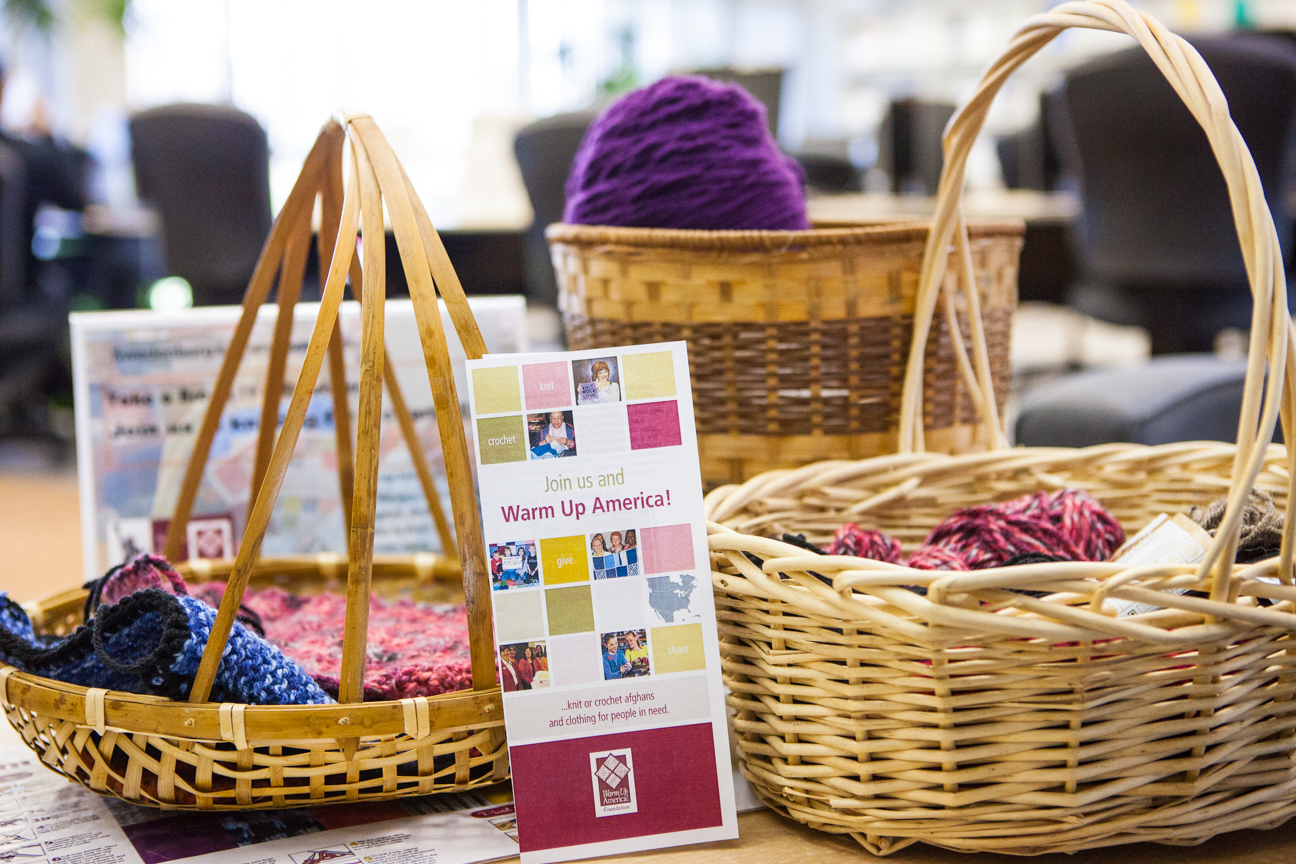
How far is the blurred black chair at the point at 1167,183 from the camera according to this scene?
6.95 feet

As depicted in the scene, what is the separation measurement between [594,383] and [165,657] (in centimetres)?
27

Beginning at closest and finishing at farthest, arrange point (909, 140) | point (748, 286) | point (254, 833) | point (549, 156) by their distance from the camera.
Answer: point (254, 833), point (748, 286), point (549, 156), point (909, 140)

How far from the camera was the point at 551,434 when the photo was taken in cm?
56

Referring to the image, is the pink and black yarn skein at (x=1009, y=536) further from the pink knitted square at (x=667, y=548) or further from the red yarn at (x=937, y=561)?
the pink knitted square at (x=667, y=548)

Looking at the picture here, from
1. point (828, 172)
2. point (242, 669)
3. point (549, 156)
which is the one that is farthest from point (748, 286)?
point (828, 172)

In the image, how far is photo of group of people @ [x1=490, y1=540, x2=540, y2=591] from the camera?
21.7 inches

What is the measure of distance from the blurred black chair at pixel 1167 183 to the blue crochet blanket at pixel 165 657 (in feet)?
7.29

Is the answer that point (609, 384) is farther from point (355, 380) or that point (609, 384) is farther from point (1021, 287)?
point (1021, 287)

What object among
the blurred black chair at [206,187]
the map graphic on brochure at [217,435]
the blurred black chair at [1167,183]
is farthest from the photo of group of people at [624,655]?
the blurred black chair at [206,187]

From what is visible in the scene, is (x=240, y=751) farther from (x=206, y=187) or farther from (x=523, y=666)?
(x=206, y=187)

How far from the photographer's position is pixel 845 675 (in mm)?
519

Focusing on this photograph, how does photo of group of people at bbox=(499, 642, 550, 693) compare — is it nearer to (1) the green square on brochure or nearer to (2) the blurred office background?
(1) the green square on brochure

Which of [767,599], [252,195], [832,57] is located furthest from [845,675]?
[832,57]

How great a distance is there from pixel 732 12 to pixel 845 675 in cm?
882
